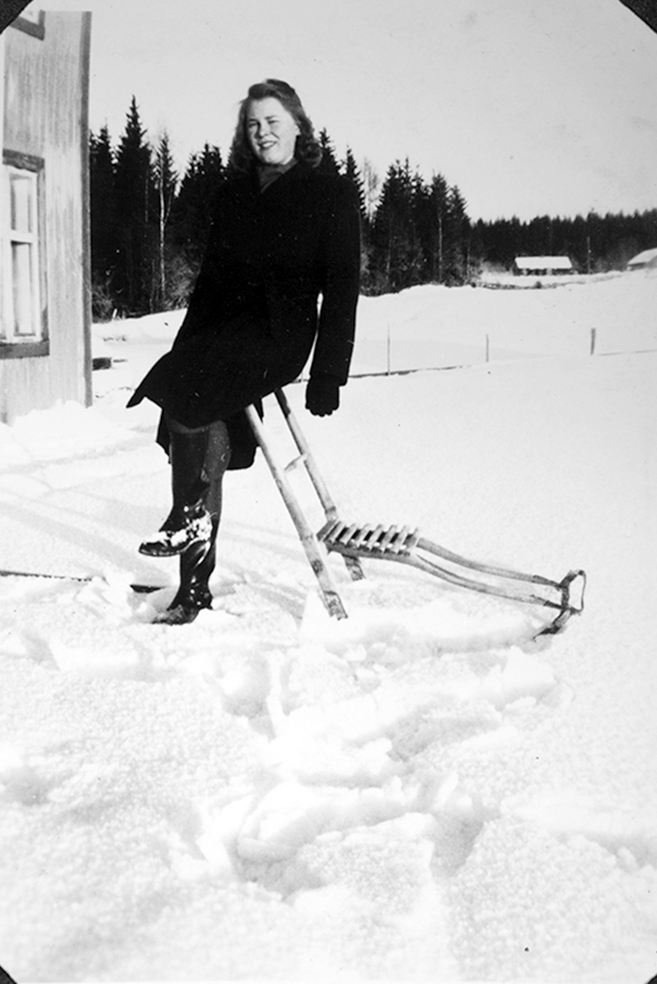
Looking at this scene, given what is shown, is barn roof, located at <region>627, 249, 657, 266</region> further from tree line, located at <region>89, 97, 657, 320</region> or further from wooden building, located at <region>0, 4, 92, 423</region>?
wooden building, located at <region>0, 4, 92, 423</region>

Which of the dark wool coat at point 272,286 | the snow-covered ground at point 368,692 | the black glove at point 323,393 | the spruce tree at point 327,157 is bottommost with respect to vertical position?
the snow-covered ground at point 368,692

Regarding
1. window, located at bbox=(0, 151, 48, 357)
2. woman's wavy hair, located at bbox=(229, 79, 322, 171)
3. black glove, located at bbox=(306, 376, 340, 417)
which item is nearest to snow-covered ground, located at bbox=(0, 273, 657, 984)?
black glove, located at bbox=(306, 376, 340, 417)

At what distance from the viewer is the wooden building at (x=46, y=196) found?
52.6 inches

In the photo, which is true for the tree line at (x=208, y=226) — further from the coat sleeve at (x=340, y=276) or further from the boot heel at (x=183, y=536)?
the boot heel at (x=183, y=536)

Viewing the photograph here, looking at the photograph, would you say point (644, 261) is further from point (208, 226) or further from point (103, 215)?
point (103, 215)

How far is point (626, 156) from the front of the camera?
129cm

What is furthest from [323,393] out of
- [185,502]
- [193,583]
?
[193,583]

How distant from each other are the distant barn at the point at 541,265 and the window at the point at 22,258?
2.70ft

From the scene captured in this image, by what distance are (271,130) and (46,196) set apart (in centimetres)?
41

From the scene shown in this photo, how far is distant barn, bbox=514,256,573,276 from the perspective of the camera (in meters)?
1.30

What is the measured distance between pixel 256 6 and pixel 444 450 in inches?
31.2

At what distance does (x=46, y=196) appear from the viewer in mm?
1366

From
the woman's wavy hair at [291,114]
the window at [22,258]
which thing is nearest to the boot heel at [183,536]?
the window at [22,258]

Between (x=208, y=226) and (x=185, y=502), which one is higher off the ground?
(x=208, y=226)
